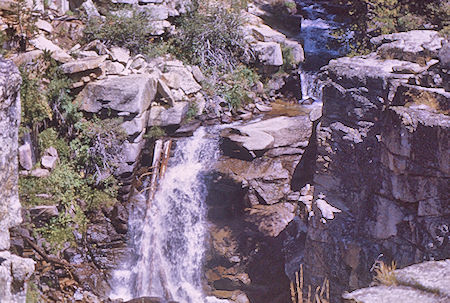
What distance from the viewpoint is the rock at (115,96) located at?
1042cm

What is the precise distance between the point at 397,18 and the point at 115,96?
23.8 feet

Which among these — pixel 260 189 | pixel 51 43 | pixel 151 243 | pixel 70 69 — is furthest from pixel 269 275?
pixel 51 43

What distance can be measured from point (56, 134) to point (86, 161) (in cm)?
89

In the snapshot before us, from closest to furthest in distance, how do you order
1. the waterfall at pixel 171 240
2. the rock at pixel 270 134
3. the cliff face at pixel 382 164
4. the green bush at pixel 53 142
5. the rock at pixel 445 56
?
the cliff face at pixel 382 164 < the rock at pixel 445 56 < the waterfall at pixel 171 240 < the green bush at pixel 53 142 < the rock at pixel 270 134

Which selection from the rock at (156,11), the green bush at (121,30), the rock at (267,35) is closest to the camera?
the green bush at (121,30)

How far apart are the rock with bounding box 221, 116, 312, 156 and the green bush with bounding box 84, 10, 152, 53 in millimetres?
3636

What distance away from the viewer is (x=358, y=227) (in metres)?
6.25

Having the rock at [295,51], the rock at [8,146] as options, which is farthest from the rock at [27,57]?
the rock at [8,146]

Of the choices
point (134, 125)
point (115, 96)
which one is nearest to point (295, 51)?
point (134, 125)

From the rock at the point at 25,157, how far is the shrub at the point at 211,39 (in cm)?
560

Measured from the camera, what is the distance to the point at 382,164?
584 cm

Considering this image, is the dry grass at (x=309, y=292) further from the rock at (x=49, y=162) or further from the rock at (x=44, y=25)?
the rock at (x=44, y=25)

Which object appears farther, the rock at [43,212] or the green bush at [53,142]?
the green bush at [53,142]

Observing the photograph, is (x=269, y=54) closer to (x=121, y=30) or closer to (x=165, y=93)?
(x=165, y=93)
